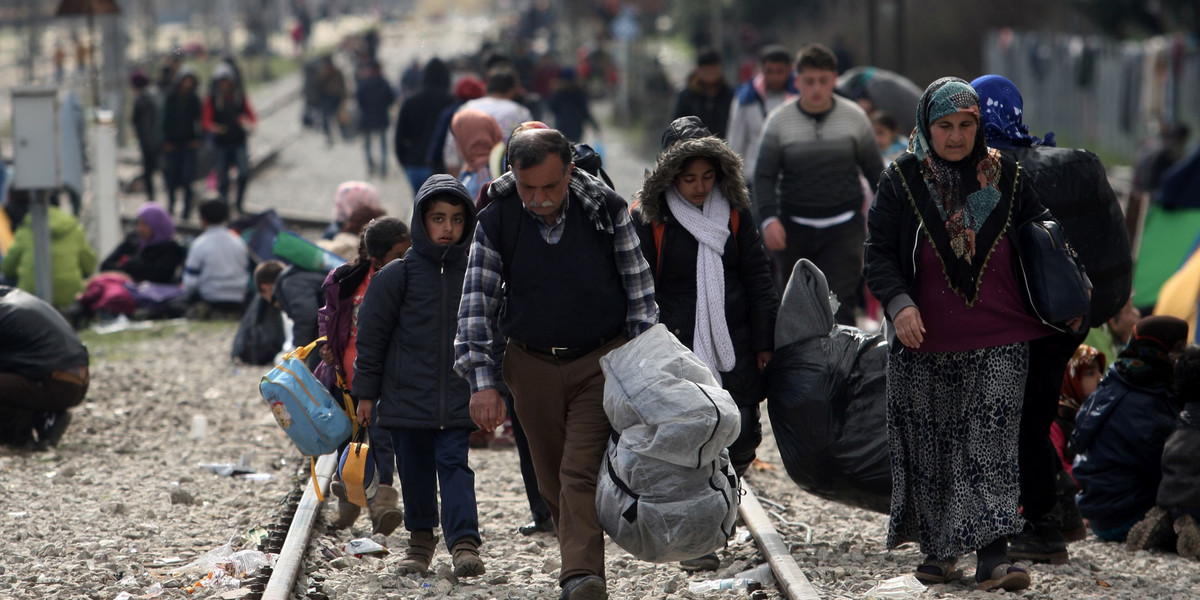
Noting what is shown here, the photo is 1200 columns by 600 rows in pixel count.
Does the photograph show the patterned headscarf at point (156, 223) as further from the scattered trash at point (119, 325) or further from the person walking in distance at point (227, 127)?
the person walking in distance at point (227, 127)

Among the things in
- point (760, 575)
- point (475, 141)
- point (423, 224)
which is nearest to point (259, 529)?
point (423, 224)

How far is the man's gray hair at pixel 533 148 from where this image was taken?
4957 mm

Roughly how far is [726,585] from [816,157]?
309 centimetres

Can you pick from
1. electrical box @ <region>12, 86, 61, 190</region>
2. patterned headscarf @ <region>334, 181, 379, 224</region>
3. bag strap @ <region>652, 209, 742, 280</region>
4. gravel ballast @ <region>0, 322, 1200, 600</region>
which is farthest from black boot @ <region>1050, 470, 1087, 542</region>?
electrical box @ <region>12, 86, 61, 190</region>

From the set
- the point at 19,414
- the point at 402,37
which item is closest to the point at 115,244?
the point at 19,414

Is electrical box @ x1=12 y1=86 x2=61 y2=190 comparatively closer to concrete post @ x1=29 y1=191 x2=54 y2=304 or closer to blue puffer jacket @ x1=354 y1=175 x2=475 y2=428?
concrete post @ x1=29 y1=191 x2=54 y2=304

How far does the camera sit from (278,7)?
78625 mm

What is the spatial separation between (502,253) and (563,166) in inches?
15.0

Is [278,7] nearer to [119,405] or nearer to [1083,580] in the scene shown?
[119,405]

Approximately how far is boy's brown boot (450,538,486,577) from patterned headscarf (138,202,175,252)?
8.97 m

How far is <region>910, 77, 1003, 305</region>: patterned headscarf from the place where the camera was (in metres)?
5.23

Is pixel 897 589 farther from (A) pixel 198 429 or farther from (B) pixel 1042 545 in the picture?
(A) pixel 198 429

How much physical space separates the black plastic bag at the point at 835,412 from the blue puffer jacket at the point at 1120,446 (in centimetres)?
101

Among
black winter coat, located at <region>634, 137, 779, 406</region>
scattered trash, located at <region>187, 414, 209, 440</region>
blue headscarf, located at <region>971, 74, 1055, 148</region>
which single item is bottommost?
scattered trash, located at <region>187, 414, 209, 440</region>
